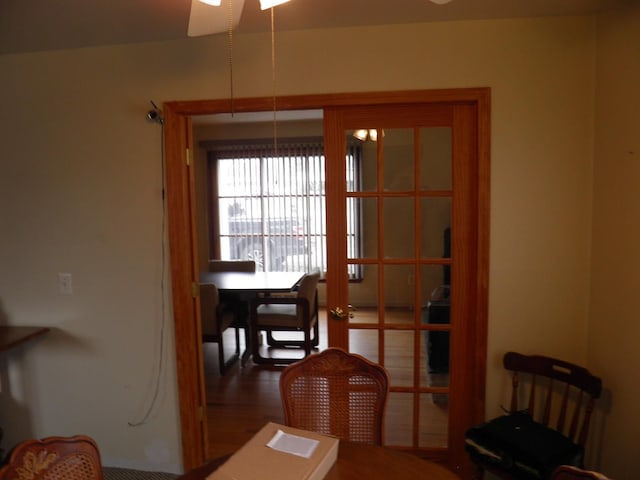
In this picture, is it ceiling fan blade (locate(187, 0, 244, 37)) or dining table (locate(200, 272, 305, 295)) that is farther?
dining table (locate(200, 272, 305, 295))

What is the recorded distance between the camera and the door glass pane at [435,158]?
2.05m

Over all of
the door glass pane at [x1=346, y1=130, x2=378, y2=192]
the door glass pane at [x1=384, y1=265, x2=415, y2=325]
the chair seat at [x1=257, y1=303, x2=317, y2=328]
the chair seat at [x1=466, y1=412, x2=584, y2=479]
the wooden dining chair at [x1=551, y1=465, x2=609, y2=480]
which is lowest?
the chair seat at [x1=466, y1=412, x2=584, y2=479]

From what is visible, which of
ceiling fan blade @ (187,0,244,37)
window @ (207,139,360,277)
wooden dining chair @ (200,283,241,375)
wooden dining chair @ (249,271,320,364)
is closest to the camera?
ceiling fan blade @ (187,0,244,37)

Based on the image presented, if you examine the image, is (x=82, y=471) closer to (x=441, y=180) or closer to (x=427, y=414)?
(x=427, y=414)

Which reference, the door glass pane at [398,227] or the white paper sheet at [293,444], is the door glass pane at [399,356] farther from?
the white paper sheet at [293,444]

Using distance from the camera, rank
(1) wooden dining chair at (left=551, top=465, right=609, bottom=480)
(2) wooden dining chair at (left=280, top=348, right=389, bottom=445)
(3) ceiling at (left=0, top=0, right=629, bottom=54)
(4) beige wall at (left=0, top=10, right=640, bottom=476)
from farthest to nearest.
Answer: (4) beige wall at (left=0, top=10, right=640, bottom=476) < (3) ceiling at (left=0, top=0, right=629, bottom=54) < (2) wooden dining chair at (left=280, top=348, right=389, bottom=445) < (1) wooden dining chair at (left=551, top=465, right=609, bottom=480)

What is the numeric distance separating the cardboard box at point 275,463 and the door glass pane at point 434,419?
1.16m

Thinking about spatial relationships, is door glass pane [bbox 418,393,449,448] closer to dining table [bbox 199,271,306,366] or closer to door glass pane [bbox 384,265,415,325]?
door glass pane [bbox 384,265,415,325]

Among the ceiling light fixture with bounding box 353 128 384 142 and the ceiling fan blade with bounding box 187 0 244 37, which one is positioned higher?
the ceiling fan blade with bounding box 187 0 244 37

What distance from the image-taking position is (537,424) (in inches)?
72.4

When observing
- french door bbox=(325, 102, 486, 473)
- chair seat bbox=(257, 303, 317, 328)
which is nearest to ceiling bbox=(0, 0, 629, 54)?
french door bbox=(325, 102, 486, 473)

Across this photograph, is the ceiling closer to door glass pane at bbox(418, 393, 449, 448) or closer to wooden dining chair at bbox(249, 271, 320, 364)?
door glass pane at bbox(418, 393, 449, 448)

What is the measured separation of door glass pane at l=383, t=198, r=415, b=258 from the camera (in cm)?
211

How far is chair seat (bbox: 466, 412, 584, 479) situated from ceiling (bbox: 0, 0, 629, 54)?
77.7 inches
